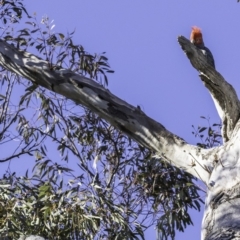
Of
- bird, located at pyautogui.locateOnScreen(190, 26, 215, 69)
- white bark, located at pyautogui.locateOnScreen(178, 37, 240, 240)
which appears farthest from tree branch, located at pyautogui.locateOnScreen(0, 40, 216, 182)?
bird, located at pyautogui.locateOnScreen(190, 26, 215, 69)

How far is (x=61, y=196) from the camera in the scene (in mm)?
5141

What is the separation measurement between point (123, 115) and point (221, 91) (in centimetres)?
61

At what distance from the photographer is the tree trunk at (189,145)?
11.2ft

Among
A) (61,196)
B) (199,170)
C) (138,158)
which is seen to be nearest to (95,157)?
(138,158)

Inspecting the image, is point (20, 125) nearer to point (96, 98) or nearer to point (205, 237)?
point (96, 98)

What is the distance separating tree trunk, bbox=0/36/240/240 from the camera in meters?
3.43

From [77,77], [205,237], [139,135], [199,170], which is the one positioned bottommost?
[205,237]

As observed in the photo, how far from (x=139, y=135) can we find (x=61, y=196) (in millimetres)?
1131

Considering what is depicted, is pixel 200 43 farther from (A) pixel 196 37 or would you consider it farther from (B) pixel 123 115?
(B) pixel 123 115

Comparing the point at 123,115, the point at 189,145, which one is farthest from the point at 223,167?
the point at 123,115

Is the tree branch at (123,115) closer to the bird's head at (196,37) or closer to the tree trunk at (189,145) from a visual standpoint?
the tree trunk at (189,145)

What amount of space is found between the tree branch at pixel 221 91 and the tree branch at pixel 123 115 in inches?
7.4

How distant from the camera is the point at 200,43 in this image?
452 cm

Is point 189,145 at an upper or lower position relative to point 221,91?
lower
